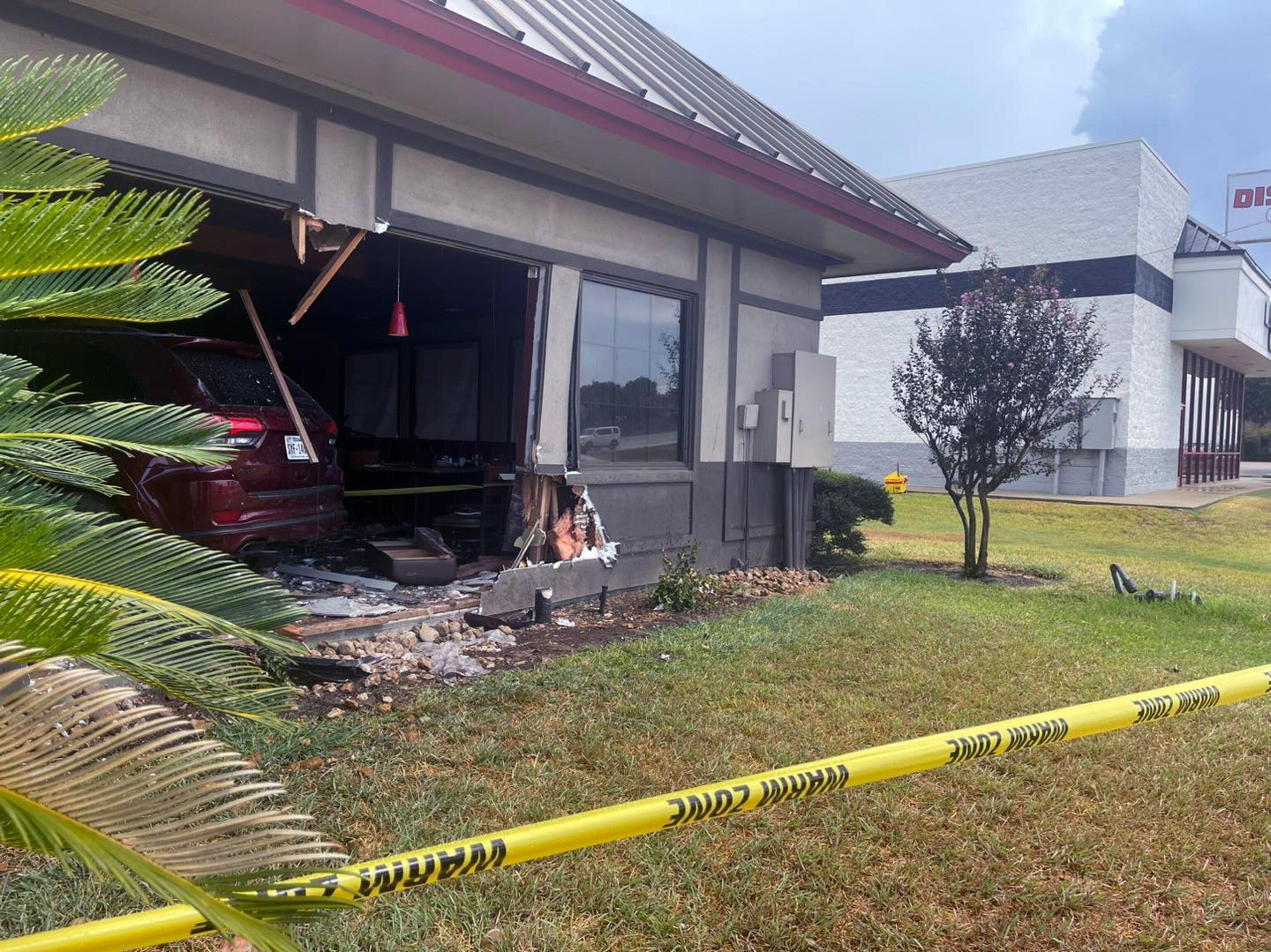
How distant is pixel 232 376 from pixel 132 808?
18.6 ft

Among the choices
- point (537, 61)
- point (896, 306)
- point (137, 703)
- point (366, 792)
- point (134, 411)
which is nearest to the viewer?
point (134, 411)

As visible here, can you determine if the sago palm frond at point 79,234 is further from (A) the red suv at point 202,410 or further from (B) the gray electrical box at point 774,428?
(B) the gray electrical box at point 774,428

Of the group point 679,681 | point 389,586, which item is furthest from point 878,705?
point 389,586

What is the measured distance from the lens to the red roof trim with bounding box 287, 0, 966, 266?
4.70m

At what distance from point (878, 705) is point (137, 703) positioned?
141 inches

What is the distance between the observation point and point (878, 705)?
4.87m

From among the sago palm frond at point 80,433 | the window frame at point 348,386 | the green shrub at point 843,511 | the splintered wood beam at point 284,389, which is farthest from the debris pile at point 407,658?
the window frame at point 348,386

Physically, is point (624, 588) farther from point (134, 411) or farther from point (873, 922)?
point (134, 411)

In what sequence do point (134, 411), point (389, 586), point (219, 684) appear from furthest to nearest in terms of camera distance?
point (389, 586) → point (134, 411) → point (219, 684)

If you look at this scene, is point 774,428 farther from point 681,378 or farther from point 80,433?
point 80,433

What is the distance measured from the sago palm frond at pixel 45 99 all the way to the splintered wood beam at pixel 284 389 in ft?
14.6

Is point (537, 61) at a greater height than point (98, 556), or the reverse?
point (537, 61)

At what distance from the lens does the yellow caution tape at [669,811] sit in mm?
1584

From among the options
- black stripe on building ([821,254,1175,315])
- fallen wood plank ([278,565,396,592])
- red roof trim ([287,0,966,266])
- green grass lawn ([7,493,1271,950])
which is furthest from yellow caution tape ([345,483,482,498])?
black stripe on building ([821,254,1175,315])
